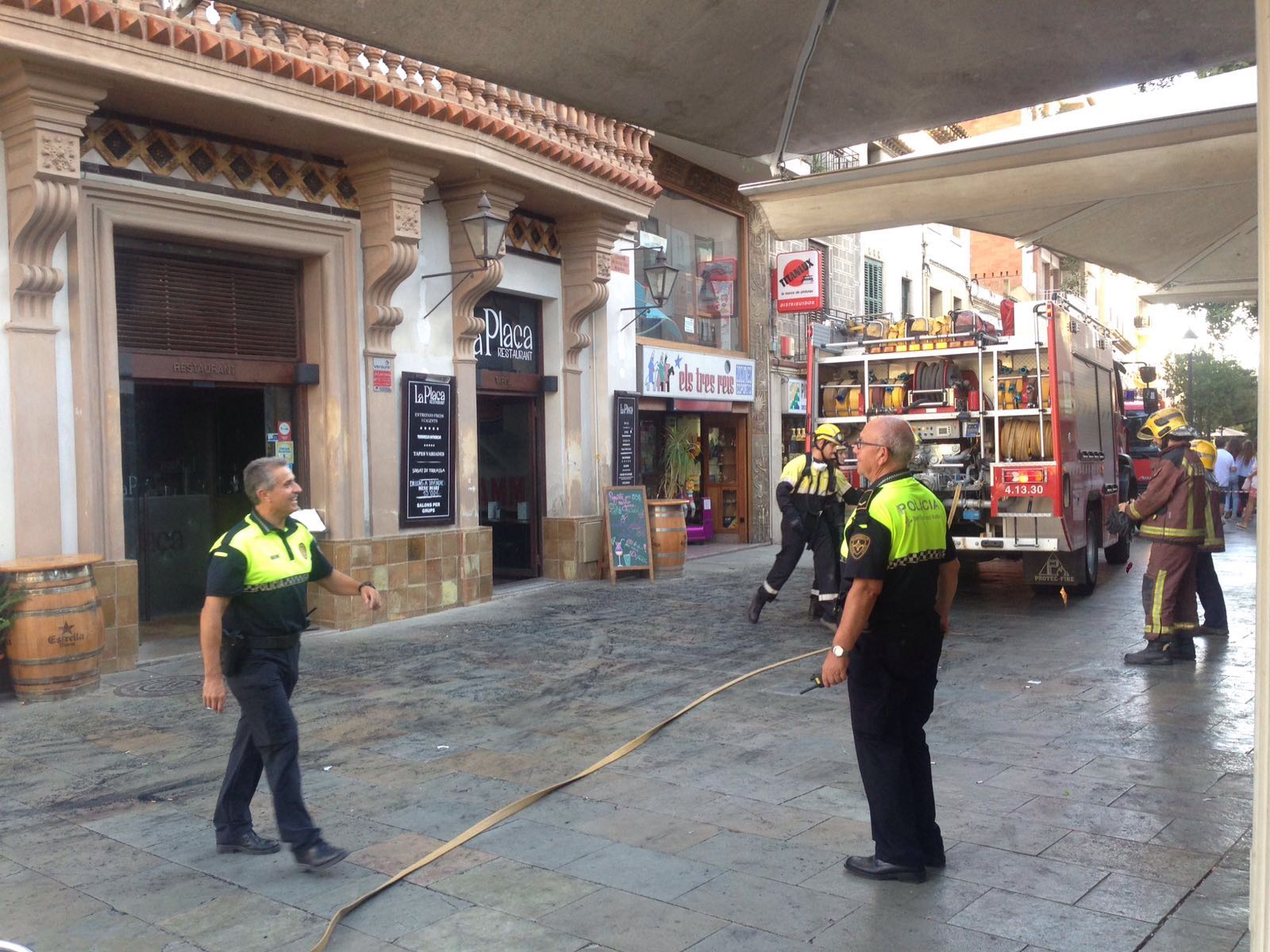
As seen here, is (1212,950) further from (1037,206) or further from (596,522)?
(596,522)

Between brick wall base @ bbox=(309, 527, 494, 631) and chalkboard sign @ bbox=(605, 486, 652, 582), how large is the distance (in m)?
2.03

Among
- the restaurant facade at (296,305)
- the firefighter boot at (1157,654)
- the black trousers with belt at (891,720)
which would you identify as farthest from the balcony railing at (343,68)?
the firefighter boot at (1157,654)

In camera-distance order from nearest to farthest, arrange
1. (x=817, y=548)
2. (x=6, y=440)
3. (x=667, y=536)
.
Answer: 1. (x=6, y=440)
2. (x=817, y=548)
3. (x=667, y=536)

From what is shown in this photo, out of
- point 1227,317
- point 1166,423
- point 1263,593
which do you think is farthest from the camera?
point 1227,317

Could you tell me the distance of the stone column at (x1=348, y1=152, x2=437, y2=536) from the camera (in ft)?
34.9

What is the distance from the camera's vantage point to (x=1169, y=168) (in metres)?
3.74

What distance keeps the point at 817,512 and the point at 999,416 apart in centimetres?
255

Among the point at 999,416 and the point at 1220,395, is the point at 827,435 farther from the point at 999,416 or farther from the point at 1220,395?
the point at 1220,395

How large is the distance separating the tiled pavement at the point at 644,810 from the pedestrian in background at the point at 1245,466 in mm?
14571

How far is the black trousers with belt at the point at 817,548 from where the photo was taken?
1010 centimetres

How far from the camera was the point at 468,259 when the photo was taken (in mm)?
11789

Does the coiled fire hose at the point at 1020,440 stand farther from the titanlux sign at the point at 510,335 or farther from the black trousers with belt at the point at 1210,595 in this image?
the titanlux sign at the point at 510,335

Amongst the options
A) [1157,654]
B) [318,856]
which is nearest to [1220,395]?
[1157,654]

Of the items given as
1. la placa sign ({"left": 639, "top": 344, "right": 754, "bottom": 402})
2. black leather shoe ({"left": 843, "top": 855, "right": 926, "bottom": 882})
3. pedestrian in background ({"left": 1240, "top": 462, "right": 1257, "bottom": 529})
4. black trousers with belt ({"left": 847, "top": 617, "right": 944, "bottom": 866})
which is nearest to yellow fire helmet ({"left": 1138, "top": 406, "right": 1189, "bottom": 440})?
black trousers with belt ({"left": 847, "top": 617, "right": 944, "bottom": 866})
